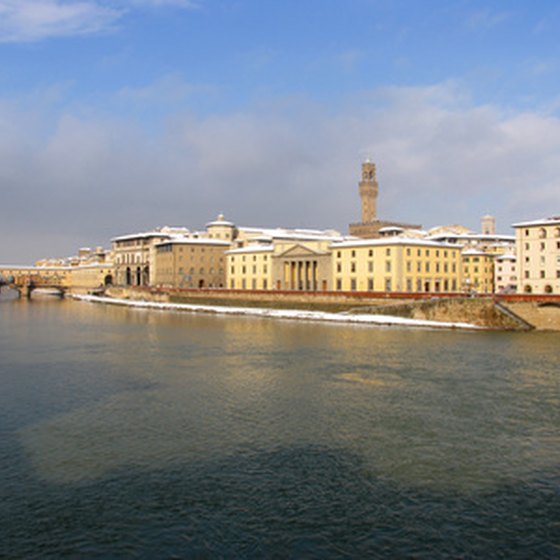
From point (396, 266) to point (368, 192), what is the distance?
112010mm

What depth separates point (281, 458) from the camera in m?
19.1

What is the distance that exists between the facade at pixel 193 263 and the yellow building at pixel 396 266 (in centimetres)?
3901

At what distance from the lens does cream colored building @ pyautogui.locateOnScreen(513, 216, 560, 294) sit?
7331 centimetres

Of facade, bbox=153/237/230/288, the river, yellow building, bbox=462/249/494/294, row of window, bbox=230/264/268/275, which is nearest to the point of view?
the river

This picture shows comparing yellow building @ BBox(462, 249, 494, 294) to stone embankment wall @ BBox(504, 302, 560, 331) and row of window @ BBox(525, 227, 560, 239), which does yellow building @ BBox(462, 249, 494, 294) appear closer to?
row of window @ BBox(525, 227, 560, 239)

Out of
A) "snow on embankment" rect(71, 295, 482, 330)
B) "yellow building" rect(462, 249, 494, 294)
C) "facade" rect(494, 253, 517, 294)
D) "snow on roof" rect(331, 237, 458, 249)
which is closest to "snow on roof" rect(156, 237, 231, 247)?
"snow on embankment" rect(71, 295, 482, 330)

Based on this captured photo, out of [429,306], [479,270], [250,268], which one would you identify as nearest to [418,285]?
[429,306]

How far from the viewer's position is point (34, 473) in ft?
57.9

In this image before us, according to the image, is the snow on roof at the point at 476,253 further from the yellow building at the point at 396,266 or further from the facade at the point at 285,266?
the facade at the point at 285,266

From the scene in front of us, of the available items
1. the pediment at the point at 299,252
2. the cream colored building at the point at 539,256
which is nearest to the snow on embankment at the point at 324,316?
the pediment at the point at 299,252

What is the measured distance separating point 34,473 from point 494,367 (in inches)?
1038

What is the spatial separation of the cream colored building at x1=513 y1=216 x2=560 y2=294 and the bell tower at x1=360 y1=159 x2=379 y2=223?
381ft

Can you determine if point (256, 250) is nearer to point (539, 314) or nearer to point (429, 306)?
point (429, 306)

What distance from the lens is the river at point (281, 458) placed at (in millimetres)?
13969
